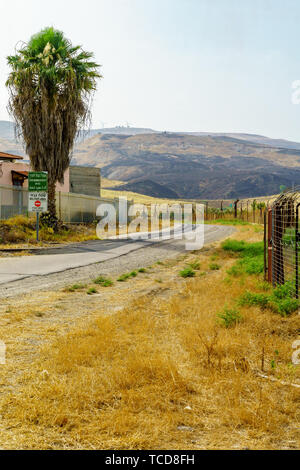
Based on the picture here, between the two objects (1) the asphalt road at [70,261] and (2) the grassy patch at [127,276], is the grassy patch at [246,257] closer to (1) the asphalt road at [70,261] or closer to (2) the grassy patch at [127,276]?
(1) the asphalt road at [70,261]

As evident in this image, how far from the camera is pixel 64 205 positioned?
3042cm

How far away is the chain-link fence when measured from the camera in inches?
949

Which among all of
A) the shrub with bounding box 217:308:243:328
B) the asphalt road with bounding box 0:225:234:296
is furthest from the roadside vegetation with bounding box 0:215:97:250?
the shrub with bounding box 217:308:243:328

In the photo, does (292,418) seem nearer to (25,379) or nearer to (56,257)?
(25,379)

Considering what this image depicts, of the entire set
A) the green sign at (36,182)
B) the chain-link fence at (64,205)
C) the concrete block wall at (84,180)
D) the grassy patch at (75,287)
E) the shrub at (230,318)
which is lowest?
the grassy patch at (75,287)

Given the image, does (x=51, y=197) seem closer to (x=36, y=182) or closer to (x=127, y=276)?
(x=36, y=182)

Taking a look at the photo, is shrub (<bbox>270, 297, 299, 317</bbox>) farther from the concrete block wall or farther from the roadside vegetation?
the concrete block wall

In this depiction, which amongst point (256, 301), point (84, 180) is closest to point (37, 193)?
point (256, 301)

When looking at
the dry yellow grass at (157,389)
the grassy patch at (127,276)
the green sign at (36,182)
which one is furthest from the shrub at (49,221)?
the dry yellow grass at (157,389)

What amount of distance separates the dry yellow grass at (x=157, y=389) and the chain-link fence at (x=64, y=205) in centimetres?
1822

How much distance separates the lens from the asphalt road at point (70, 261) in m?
11.4

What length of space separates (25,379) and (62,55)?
2273 cm

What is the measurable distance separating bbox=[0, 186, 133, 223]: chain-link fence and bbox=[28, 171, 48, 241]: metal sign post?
3.44m

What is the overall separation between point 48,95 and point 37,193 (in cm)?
616
